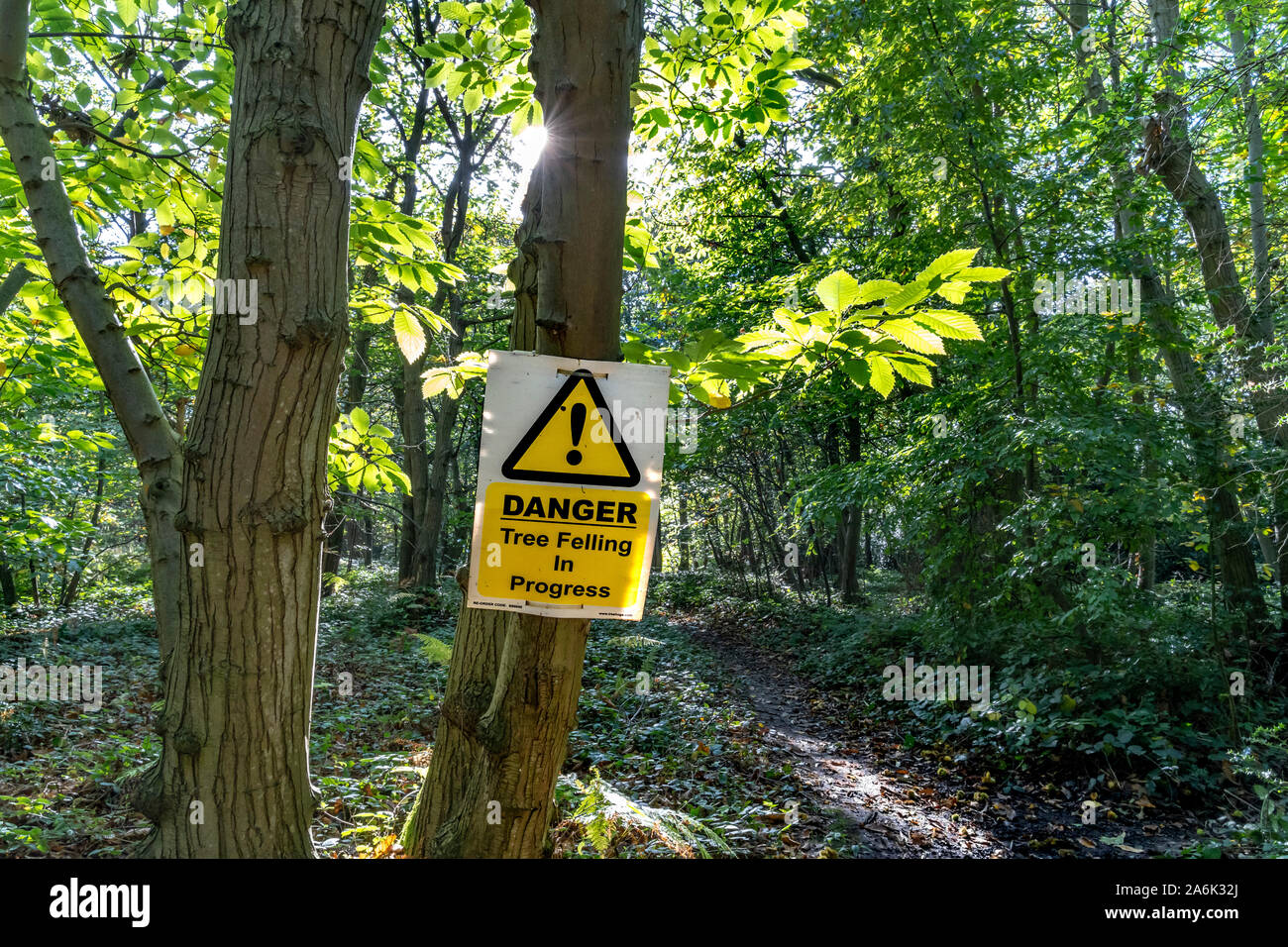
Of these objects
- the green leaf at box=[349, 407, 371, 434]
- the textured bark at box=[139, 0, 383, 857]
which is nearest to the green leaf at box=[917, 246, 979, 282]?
the textured bark at box=[139, 0, 383, 857]

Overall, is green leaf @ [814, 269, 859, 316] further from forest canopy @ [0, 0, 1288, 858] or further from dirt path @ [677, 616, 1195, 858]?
dirt path @ [677, 616, 1195, 858]

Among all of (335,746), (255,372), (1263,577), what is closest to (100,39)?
(255,372)

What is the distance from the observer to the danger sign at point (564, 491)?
1.63 m

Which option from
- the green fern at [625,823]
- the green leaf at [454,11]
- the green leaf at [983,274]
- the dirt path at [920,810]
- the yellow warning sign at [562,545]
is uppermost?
the green leaf at [454,11]

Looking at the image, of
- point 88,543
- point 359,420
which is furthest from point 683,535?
point 359,420

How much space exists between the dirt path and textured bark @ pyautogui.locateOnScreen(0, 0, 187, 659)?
411 centimetres

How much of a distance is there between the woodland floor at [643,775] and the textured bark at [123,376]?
155cm

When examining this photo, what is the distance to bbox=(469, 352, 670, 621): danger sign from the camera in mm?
1626

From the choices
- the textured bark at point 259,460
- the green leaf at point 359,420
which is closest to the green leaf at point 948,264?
the textured bark at point 259,460

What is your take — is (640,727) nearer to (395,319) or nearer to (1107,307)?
(395,319)

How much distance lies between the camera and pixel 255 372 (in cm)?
180

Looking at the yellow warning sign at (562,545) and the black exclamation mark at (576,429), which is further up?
the black exclamation mark at (576,429)

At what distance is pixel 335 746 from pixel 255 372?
4954 mm

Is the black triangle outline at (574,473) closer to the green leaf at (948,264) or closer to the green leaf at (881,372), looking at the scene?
the green leaf at (881,372)
